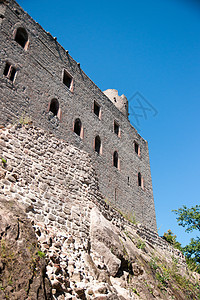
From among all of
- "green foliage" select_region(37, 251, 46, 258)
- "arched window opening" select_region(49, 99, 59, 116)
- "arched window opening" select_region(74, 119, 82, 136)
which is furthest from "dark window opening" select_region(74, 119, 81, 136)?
"green foliage" select_region(37, 251, 46, 258)

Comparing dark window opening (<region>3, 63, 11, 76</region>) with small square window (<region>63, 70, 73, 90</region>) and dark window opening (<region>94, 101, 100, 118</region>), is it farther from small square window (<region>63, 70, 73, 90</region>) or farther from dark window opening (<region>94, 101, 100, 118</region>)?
dark window opening (<region>94, 101, 100, 118</region>)

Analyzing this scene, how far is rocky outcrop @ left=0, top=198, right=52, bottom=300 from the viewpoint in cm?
418

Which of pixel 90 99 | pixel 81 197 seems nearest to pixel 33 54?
pixel 90 99

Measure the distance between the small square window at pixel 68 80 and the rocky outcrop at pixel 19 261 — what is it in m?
9.90

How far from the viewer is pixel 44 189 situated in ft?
23.3

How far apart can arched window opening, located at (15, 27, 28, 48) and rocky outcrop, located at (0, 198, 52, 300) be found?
862 cm

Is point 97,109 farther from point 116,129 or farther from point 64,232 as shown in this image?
point 64,232

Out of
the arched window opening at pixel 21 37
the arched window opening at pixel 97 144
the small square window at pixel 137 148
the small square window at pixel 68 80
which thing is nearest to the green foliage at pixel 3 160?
the arched window opening at pixel 21 37

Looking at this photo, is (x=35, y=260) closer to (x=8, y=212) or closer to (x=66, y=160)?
(x=8, y=212)

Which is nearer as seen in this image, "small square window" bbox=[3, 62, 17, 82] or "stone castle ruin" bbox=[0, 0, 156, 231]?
"small square window" bbox=[3, 62, 17, 82]

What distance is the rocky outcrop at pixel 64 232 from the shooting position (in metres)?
4.98

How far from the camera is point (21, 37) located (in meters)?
12.0

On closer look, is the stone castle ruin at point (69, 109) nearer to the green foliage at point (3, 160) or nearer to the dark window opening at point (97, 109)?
the dark window opening at point (97, 109)

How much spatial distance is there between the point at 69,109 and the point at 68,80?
2040 mm
